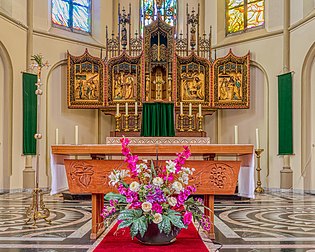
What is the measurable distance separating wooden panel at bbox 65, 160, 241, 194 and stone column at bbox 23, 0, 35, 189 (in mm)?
6855

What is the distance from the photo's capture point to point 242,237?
18.8 ft

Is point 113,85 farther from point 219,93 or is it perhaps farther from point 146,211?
point 146,211

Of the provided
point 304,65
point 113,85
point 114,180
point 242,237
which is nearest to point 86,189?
point 114,180

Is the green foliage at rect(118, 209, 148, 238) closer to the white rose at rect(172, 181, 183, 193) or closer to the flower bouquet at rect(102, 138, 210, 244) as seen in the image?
the flower bouquet at rect(102, 138, 210, 244)

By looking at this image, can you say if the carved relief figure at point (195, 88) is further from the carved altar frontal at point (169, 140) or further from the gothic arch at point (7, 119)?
the gothic arch at point (7, 119)

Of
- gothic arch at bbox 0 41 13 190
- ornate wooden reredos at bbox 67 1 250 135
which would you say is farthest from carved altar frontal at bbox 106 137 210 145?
gothic arch at bbox 0 41 13 190

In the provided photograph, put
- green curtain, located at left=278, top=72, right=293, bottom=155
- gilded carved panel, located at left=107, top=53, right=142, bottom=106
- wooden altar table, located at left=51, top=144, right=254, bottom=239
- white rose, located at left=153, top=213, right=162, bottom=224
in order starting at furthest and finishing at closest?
1. gilded carved panel, located at left=107, top=53, right=142, bottom=106
2. green curtain, located at left=278, top=72, right=293, bottom=155
3. wooden altar table, located at left=51, top=144, right=254, bottom=239
4. white rose, located at left=153, top=213, right=162, bottom=224

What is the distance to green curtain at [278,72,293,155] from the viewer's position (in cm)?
1204

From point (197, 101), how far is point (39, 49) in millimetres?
4553

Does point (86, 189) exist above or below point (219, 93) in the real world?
below

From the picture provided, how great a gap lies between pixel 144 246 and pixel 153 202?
0.49m

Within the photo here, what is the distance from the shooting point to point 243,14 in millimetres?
14297

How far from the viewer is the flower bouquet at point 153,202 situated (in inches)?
188

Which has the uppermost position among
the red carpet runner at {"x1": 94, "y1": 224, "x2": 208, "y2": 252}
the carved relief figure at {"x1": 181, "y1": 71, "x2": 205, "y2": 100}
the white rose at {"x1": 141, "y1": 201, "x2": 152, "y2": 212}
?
the carved relief figure at {"x1": 181, "y1": 71, "x2": 205, "y2": 100}
